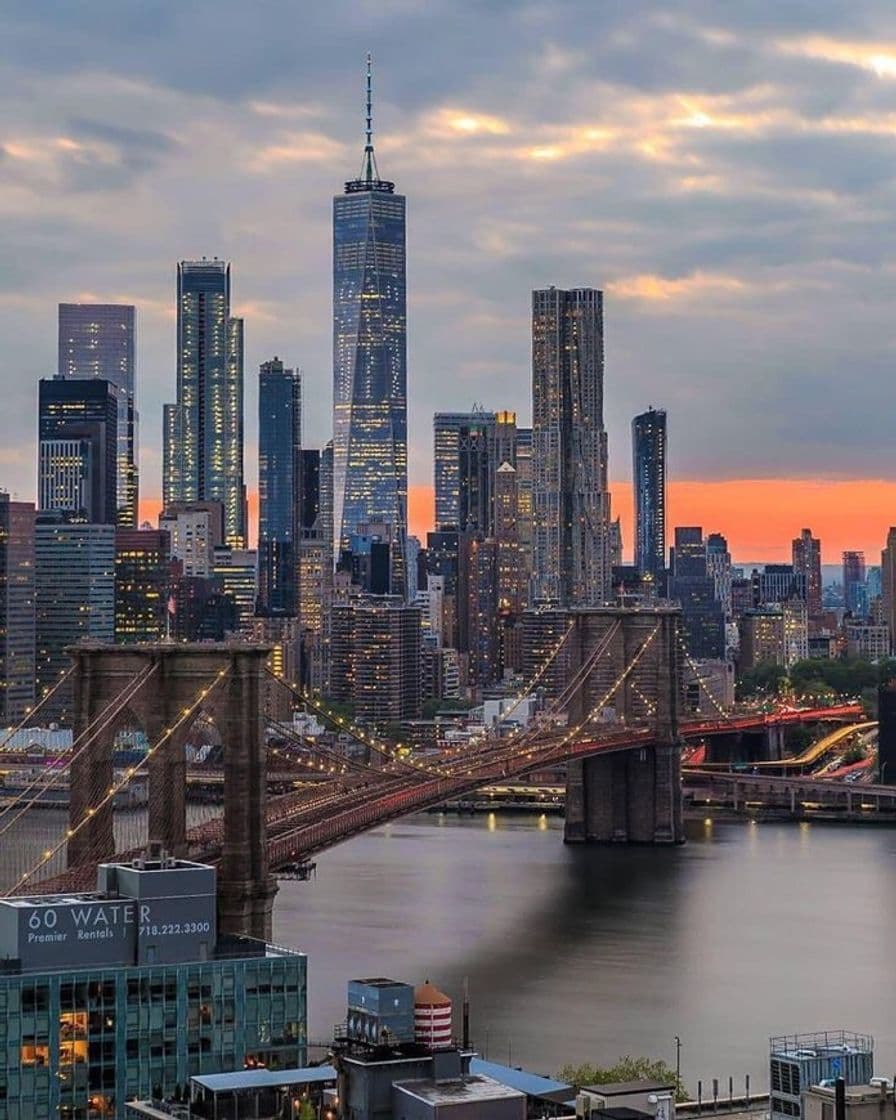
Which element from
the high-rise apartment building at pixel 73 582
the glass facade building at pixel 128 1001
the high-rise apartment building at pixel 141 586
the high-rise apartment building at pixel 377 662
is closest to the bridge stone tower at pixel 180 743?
the glass facade building at pixel 128 1001

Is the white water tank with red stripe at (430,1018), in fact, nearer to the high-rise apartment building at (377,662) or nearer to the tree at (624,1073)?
the tree at (624,1073)

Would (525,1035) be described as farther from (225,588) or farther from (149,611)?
(225,588)

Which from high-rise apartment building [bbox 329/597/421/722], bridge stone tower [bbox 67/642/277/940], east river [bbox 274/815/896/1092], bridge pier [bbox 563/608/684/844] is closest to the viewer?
east river [bbox 274/815/896/1092]

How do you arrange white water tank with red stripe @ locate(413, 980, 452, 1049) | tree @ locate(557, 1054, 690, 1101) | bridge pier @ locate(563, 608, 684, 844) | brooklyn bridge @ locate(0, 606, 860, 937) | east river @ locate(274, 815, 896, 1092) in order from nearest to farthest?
white water tank with red stripe @ locate(413, 980, 452, 1049) → tree @ locate(557, 1054, 690, 1101) → east river @ locate(274, 815, 896, 1092) → brooklyn bridge @ locate(0, 606, 860, 937) → bridge pier @ locate(563, 608, 684, 844)

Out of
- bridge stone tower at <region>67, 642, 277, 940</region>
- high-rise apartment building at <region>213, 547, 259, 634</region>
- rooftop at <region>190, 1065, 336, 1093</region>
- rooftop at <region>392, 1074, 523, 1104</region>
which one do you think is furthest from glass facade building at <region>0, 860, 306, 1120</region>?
high-rise apartment building at <region>213, 547, 259, 634</region>

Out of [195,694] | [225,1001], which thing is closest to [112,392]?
[195,694]

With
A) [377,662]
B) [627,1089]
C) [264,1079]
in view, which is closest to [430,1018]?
[264,1079]

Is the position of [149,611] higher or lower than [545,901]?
higher

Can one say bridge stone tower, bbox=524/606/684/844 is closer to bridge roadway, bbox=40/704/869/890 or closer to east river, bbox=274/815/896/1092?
bridge roadway, bbox=40/704/869/890
